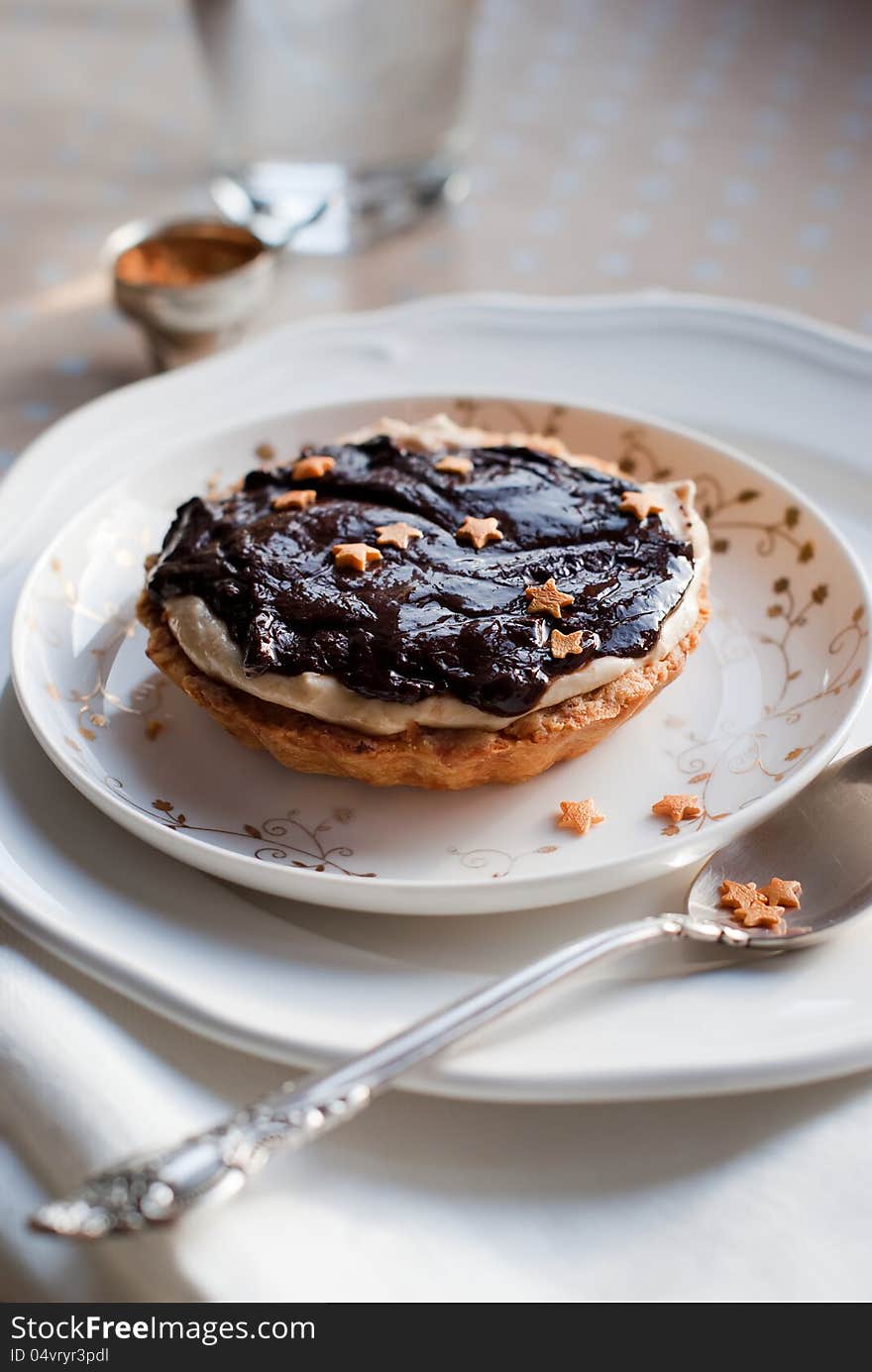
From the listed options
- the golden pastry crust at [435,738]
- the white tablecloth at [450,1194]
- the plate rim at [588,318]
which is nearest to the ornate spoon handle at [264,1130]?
the white tablecloth at [450,1194]

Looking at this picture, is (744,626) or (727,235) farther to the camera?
(727,235)

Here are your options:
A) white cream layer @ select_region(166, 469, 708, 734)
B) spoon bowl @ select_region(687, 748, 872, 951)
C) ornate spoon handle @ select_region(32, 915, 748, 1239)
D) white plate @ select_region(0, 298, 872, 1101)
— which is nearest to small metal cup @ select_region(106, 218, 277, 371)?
white plate @ select_region(0, 298, 872, 1101)

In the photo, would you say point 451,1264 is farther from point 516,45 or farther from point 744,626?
point 516,45

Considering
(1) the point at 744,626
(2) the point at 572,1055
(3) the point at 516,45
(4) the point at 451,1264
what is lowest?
(4) the point at 451,1264

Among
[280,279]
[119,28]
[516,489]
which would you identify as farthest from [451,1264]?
[119,28]

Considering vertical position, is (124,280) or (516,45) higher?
(516,45)

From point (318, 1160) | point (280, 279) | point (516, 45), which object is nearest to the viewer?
point (318, 1160)

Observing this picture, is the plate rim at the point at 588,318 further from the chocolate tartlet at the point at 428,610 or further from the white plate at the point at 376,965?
the chocolate tartlet at the point at 428,610
